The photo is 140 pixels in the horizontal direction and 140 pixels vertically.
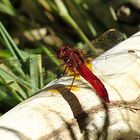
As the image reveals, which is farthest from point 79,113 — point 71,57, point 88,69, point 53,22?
point 53,22

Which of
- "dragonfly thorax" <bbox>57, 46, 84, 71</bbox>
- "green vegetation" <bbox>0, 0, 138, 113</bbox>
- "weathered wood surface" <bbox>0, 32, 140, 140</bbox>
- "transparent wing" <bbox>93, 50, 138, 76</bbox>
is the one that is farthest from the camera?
"green vegetation" <bbox>0, 0, 138, 113</bbox>

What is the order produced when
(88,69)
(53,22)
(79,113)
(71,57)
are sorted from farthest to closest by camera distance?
(53,22) < (71,57) < (88,69) < (79,113)

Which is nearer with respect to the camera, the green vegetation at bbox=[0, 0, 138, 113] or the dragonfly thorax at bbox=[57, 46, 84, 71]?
the dragonfly thorax at bbox=[57, 46, 84, 71]

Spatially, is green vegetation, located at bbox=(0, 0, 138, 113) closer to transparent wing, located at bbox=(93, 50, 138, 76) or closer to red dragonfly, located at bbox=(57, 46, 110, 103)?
red dragonfly, located at bbox=(57, 46, 110, 103)

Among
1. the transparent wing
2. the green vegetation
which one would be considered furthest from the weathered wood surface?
the green vegetation

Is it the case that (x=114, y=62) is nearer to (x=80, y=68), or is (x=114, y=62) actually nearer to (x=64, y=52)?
(x=80, y=68)

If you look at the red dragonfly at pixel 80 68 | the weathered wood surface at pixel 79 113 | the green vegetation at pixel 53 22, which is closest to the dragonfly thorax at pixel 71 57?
the red dragonfly at pixel 80 68
